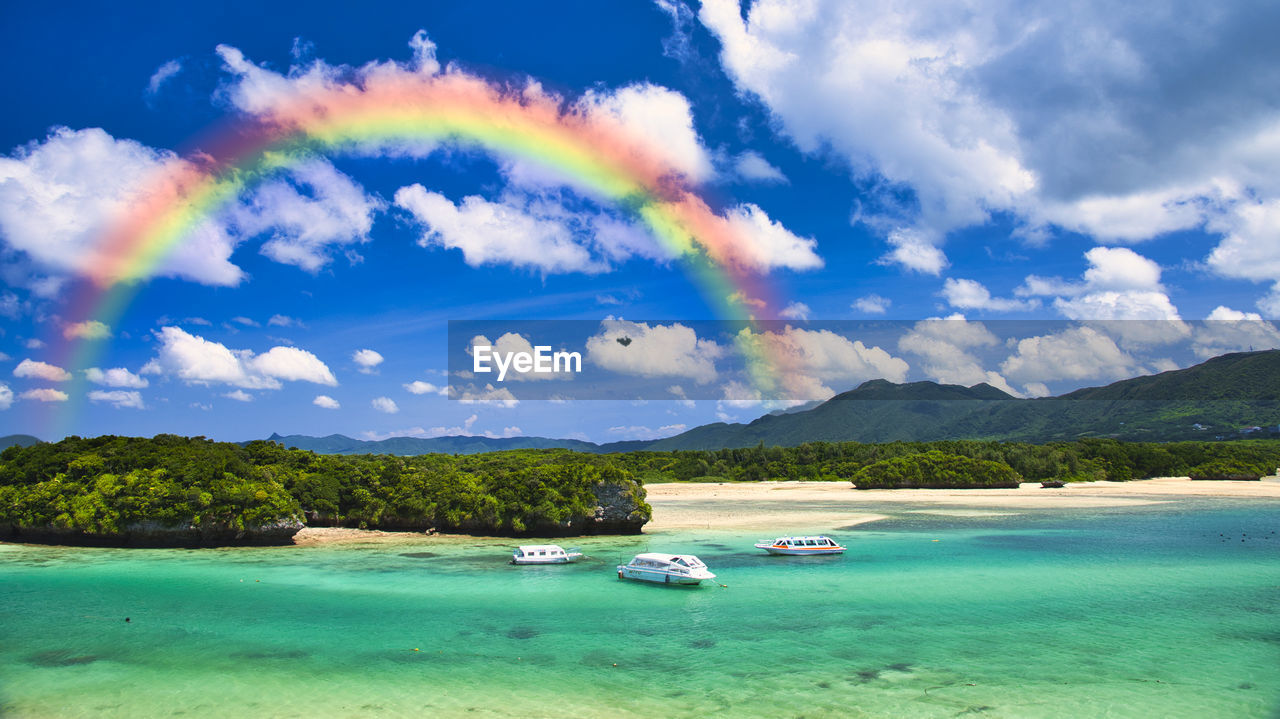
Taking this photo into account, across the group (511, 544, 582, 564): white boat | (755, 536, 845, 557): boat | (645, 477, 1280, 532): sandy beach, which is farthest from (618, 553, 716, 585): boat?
(645, 477, 1280, 532): sandy beach

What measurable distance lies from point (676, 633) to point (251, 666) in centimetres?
1358

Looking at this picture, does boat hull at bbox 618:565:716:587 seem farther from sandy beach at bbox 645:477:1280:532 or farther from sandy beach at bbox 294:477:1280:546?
sandy beach at bbox 645:477:1280:532

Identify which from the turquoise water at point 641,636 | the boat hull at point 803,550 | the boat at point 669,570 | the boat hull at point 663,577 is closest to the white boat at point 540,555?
the turquoise water at point 641,636

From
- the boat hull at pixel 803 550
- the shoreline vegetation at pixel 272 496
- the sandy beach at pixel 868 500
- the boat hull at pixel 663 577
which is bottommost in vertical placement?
the sandy beach at pixel 868 500

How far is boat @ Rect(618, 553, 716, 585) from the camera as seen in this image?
3425cm

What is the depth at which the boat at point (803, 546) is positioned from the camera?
4450cm

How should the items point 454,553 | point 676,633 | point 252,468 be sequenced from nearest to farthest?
point 676,633 < point 454,553 < point 252,468

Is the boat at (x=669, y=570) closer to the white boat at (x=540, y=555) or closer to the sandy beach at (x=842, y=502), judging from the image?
the white boat at (x=540, y=555)

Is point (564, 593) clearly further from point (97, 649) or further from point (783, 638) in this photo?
point (97, 649)


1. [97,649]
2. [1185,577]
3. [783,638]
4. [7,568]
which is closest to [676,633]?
[783,638]

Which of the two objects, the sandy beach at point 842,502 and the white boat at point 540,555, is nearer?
the white boat at point 540,555

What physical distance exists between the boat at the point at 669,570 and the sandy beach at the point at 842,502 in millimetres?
22368

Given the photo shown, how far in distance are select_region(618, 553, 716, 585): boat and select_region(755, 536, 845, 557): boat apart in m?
11.4

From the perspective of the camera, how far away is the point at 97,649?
23.1m
